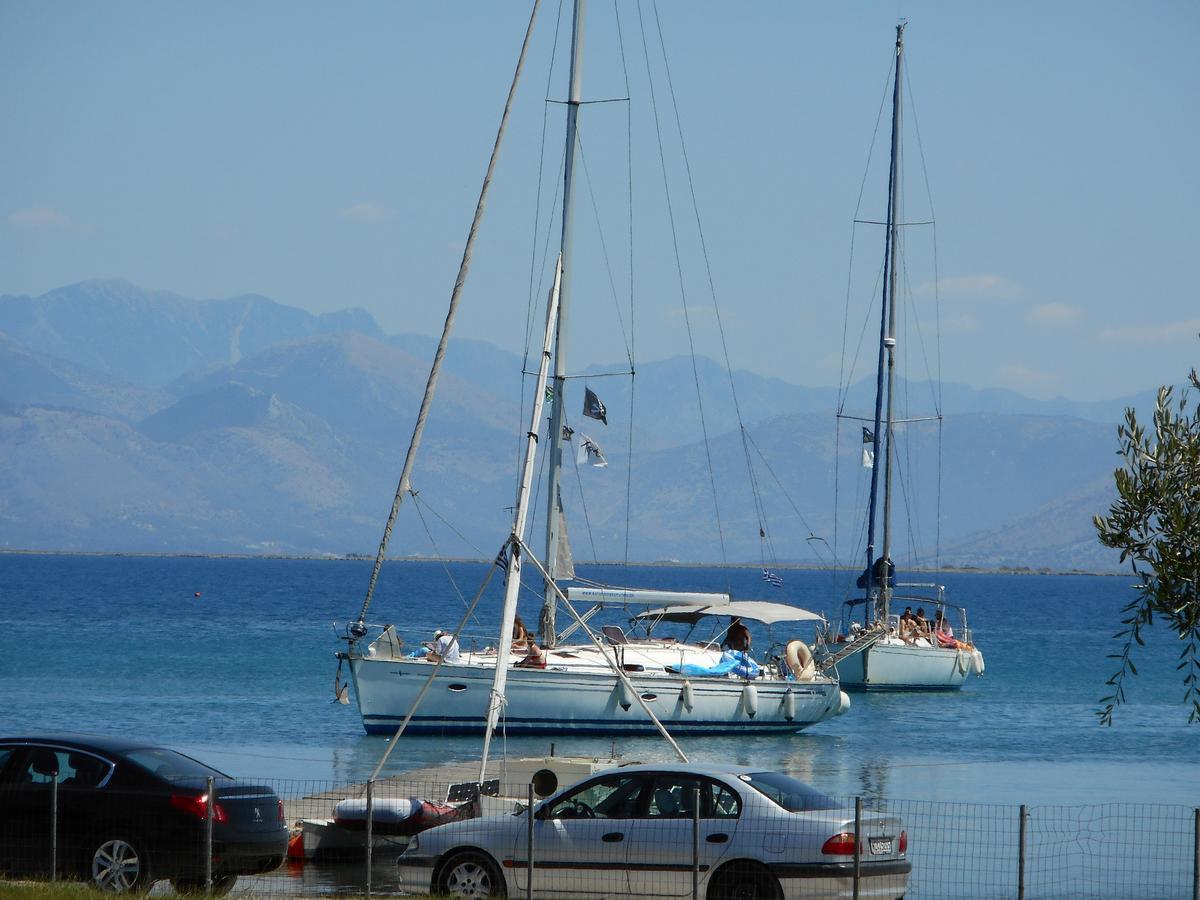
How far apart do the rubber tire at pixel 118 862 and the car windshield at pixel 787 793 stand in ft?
19.6

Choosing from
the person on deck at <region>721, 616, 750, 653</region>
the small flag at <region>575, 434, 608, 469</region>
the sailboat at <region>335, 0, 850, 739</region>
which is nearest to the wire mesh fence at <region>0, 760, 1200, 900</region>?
the sailboat at <region>335, 0, 850, 739</region>

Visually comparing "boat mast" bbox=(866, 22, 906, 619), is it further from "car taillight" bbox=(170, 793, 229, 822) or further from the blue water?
"car taillight" bbox=(170, 793, 229, 822)

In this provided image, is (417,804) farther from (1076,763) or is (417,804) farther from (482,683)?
(1076,763)

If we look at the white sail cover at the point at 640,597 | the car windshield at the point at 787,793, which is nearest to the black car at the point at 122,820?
the car windshield at the point at 787,793

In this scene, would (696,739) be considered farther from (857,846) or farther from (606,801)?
(857,846)

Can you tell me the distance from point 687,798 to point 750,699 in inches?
1010

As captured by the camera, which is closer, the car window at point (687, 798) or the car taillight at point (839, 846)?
the car taillight at point (839, 846)

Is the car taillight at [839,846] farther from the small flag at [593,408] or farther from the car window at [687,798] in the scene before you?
the small flag at [593,408]

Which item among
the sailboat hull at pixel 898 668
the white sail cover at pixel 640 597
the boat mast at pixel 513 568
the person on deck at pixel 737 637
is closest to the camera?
the boat mast at pixel 513 568

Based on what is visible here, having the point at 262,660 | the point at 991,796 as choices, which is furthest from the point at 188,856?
the point at 262,660

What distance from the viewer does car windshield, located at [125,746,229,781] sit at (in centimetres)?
1762

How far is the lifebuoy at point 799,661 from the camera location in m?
44.8

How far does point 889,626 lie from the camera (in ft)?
197

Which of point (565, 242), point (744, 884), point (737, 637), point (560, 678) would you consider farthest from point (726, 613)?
point (744, 884)
